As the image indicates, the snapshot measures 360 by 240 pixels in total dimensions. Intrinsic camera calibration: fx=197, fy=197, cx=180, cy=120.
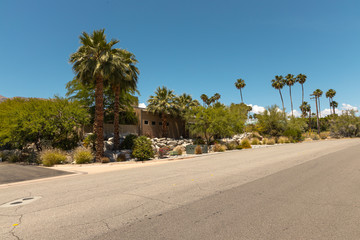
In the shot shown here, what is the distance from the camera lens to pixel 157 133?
1284 inches

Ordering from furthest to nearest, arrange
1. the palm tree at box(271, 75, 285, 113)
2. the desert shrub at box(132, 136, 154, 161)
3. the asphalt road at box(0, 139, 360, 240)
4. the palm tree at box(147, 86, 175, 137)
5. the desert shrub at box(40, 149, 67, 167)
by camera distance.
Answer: the palm tree at box(271, 75, 285, 113)
the palm tree at box(147, 86, 175, 137)
the desert shrub at box(132, 136, 154, 161)
the desert shrub at box(40, 149, 67, 167)
the asphalt road at box(0, 139, 360, 240)

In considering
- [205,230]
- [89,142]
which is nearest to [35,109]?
[89,142]

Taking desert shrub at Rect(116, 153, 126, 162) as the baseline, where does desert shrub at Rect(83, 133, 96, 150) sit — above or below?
above

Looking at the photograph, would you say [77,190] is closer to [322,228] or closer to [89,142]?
[322,228]

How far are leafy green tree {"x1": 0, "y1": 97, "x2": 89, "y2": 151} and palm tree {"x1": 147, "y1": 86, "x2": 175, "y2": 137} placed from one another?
12.6 m

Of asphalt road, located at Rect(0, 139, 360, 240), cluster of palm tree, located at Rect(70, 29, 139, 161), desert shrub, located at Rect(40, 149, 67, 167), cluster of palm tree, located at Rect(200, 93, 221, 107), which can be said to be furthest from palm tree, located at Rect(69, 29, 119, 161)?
cluster of palm tree, located at Rect(200, 93, 221, 107)

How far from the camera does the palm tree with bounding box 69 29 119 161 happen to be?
17.0m

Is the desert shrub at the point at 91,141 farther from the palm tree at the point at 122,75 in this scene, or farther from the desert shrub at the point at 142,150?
the desert shrub at the point at 142,150

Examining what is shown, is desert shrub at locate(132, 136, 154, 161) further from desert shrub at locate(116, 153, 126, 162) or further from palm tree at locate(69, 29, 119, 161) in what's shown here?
palm tree at locate(69, 29, 119, 161)

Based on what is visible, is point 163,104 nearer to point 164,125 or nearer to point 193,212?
point 164,125

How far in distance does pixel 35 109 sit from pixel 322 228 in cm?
2152

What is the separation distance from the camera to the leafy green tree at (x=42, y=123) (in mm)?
16625

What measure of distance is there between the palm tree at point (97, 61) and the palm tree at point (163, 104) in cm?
1351

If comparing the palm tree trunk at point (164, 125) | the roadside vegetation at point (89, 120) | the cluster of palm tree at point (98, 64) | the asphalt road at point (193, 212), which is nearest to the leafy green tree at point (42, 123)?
the roadside vegetation at point (89, 120)
